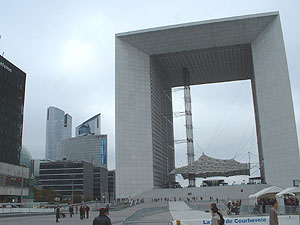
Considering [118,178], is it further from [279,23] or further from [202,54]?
[279,23]

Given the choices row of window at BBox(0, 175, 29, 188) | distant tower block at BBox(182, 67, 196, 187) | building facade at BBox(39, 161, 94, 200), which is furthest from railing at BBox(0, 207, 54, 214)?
building facade at BBox(39, 161, 94, 200)

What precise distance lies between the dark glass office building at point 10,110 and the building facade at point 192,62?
20138mm

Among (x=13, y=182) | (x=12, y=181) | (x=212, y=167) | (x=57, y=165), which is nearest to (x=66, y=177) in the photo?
(x=57, y=165)

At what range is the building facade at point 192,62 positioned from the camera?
225 ft

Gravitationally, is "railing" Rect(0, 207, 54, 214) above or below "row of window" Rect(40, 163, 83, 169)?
below

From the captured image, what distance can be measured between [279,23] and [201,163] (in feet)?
107

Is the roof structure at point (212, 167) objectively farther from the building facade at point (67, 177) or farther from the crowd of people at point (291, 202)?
the crowd of people at point (291, 202)

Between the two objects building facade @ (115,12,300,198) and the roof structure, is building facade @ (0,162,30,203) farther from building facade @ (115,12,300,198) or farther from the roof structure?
the roof structure

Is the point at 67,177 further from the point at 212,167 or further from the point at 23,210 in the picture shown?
the point at 23,210

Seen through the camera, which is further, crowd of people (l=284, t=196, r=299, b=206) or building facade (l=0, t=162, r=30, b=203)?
building facade (l=0, t=162, r=30, b=203)

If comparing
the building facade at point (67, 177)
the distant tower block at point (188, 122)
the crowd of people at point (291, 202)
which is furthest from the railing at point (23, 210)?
the building facade at point (67, 177)

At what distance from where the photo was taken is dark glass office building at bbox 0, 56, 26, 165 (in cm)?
7094

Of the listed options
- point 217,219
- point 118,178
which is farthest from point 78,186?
point 217,219

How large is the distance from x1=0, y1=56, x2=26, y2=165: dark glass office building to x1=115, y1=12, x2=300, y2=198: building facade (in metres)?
20.1
